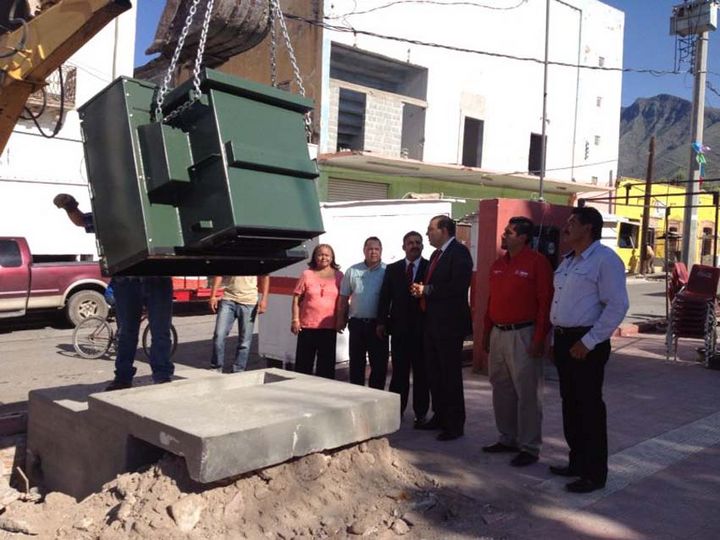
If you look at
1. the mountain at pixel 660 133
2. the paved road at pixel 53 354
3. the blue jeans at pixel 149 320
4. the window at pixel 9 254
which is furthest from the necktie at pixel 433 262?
the mountain at pixel 660 133

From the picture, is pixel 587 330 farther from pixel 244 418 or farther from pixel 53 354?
pixel 53 354

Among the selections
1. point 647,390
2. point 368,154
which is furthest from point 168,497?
point 368,154

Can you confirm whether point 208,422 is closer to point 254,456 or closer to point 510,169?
point 254,456

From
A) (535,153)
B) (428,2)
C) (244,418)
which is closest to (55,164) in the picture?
(428,2)

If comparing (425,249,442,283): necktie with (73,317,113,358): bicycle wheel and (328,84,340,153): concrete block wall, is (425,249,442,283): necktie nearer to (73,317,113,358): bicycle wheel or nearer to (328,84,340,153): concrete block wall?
(73,317,113,358): bicycle wheel

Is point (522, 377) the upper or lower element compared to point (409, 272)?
lower

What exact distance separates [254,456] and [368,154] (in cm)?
1495

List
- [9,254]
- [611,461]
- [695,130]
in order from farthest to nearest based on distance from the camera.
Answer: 1. [695,130]
2. [9,254]
3. [611,461]

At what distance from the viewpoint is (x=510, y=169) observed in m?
24.7

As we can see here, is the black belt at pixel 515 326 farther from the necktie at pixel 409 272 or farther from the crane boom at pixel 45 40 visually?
the crane boom at pixel 45 40

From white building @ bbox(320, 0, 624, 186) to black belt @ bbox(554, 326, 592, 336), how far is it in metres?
14.8

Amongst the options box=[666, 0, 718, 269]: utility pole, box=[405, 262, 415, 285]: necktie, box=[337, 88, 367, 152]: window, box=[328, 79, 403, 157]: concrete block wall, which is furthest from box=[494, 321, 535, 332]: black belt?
box=[337, 88, 367, 152]: window

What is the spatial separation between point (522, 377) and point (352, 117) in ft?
56.4

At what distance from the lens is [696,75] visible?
16.0m
